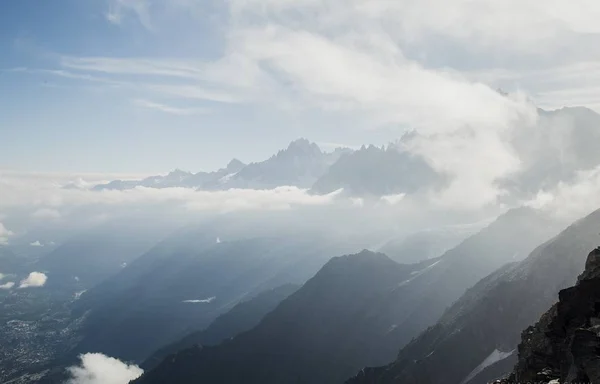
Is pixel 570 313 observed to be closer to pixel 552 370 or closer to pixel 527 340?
pixel 552 370

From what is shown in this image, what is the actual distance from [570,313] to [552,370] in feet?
30.1

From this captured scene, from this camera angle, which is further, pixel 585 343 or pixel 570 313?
pixel 570 313

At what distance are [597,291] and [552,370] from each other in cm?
1259

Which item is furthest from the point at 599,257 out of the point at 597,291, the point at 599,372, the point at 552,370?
the point at 599,372

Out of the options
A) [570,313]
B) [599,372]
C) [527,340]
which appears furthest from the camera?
[527,340]

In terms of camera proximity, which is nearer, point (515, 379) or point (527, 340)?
point (515, 379)

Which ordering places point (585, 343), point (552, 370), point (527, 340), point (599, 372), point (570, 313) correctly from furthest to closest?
point (527, 340) → point (570, 313) → point (552, 370) → point (585, 343) → point (599, 372)

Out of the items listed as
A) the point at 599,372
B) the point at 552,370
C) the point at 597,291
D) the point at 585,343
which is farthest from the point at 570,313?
the point at 599,372

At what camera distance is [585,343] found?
166 ft

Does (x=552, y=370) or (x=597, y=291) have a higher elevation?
(x=597, y=291)

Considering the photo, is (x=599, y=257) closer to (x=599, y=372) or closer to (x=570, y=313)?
(x=570, y=313)

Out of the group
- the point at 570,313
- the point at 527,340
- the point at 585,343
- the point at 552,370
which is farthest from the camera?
the point at 527,340

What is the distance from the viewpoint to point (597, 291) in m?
62.6

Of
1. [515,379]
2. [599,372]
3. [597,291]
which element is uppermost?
[597,291]
